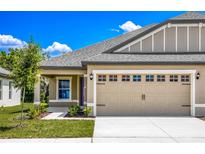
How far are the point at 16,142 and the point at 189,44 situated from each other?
12709mm

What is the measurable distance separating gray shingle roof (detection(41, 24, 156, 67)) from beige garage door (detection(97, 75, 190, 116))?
3.90 metres

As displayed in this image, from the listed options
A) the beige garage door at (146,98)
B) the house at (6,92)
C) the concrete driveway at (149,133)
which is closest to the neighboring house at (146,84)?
the beige garage door at (146,98)

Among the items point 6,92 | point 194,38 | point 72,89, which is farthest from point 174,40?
point 6,92

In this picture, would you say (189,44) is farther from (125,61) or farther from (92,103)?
(92,103)

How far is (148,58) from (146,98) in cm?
227

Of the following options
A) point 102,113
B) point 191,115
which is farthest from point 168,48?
point 102,113

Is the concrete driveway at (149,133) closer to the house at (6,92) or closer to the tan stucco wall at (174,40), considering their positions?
the tan stucco wall at (174,40)

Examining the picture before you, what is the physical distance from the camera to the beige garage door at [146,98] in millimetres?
17141

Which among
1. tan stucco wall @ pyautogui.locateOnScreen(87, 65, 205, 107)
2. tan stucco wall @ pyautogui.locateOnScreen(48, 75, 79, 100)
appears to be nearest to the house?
tan stucco wall @ pyautogui.locateOnScreen(48, 75, 79, 100)

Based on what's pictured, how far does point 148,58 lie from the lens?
17.4m

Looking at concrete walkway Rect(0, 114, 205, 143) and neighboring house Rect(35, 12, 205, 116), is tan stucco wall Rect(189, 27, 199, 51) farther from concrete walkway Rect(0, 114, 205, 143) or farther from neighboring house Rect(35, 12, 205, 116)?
concrete walkway Rect(0, 114, 205, 143)

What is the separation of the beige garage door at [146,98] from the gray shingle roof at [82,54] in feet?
12.8

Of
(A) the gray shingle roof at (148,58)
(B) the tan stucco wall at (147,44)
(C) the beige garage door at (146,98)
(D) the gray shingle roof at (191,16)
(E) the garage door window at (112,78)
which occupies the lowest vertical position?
(C) the beige garage door at (146,98)

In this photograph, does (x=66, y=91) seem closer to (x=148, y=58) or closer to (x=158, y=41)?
(x=148, y=58)
